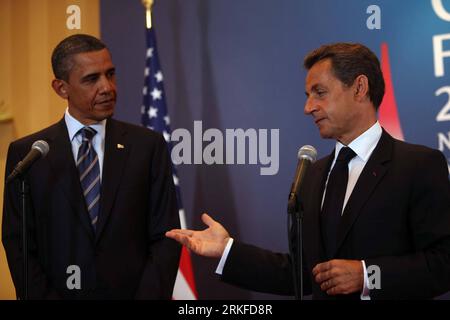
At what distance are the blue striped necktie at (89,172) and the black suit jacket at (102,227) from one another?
1.2 inches

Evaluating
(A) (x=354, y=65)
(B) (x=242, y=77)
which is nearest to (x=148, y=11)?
(B) (x=242, y=77)

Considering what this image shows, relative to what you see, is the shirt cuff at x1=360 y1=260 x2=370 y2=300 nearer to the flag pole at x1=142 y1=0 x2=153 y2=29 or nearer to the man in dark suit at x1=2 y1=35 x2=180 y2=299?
the man in dark suit at x1=2 y1=35 x2=180 y2=299

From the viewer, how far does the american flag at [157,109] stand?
15.4 feet

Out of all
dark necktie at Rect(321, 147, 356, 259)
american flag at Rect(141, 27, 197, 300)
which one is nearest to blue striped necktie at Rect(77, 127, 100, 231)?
dark necktie at Rect(321, 147, 356, 259)

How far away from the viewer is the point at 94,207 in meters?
3.10

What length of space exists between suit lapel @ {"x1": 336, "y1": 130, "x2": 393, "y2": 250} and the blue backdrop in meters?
1.90

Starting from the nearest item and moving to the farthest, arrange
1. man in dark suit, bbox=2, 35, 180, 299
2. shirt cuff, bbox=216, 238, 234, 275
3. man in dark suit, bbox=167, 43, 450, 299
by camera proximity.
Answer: man in dark suit, bbox=167, 43, 450, 299, shirt cuff, bbox=216, 238, 234, 275, man in dark suit, bbox=2, 35, 180, 299

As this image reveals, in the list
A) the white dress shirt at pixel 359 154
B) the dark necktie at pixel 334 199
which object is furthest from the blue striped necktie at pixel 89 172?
the dark necktie at pixel 334 199

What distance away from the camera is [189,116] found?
4816 mm

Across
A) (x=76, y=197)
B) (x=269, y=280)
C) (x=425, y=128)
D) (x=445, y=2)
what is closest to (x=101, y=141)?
(x=76, y=197)

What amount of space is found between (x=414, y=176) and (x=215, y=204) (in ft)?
7.52

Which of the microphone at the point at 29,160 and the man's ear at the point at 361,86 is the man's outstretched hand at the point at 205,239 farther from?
the man's ear at the point at 361,86

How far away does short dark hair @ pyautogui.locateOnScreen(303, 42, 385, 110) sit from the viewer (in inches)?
115

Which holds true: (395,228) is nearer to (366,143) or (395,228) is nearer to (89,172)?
(366,143)
